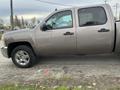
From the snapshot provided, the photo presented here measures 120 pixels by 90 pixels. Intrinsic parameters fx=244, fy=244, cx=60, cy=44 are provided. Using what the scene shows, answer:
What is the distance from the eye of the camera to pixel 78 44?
767 cm

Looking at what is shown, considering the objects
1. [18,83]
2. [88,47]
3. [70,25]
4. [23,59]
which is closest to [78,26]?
[70,25]

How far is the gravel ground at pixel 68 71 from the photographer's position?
6162mm

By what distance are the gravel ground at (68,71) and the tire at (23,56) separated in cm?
19

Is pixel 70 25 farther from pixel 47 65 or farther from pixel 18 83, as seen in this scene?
pixel 18 83

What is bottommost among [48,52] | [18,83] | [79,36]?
[18,83]

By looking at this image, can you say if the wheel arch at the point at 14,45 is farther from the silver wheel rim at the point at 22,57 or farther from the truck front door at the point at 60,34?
the truck front door at the point at 60,34

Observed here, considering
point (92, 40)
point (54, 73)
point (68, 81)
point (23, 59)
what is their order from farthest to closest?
point (23, 59) → point (92, 40) → point (54, 73) → point (68, 81)

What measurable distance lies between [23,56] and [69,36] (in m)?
1.71

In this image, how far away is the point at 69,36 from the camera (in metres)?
7.67

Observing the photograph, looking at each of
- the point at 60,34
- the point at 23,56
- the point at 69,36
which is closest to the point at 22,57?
the point at 23,56

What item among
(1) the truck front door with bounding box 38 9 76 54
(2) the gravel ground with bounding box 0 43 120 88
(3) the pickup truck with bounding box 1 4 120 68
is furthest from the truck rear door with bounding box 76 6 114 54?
(2) the gravel ground with bounding box 0 43 120 88

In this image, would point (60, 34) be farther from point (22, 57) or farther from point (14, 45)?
point (14, 45)

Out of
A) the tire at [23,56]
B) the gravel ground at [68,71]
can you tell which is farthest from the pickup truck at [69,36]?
the gravel ground at [68,71]

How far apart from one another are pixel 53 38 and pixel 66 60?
1371 millimetres
